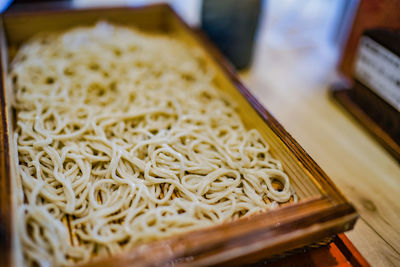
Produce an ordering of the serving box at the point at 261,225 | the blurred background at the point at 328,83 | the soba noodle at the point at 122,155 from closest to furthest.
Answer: the serving box at the point at 261,225 → the soba noodle at the point at 122,155 → the blurred background at the point at 328,83

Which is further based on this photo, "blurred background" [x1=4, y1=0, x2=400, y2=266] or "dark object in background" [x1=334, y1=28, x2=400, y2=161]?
"dark object in background" [x1=334, y1=28, x2=400, y2=161]

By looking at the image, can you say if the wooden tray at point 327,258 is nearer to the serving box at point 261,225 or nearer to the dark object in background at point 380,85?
the serving box at point 261,225

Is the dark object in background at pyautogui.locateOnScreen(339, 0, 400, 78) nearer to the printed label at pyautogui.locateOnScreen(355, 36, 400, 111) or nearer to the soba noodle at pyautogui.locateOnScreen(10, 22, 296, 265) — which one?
the printed label at pyautogui.locateOnScreen(355, 36, 400, 111)

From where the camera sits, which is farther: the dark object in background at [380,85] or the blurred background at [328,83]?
the dark object in background at [380,85]

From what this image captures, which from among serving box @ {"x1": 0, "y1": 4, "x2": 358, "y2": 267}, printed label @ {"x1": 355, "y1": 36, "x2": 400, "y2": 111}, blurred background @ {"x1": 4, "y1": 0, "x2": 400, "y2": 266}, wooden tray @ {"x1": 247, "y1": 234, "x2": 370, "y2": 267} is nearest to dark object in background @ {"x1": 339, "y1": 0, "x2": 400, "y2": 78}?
blurred background @ {"x1": 4, "y1": 0, "x2": 400, "y2": 266}

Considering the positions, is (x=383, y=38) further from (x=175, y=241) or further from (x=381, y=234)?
(x=175, y=241)

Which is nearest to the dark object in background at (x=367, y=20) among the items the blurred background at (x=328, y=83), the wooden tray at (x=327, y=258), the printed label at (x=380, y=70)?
the blurred background at (x=328, y=83)
